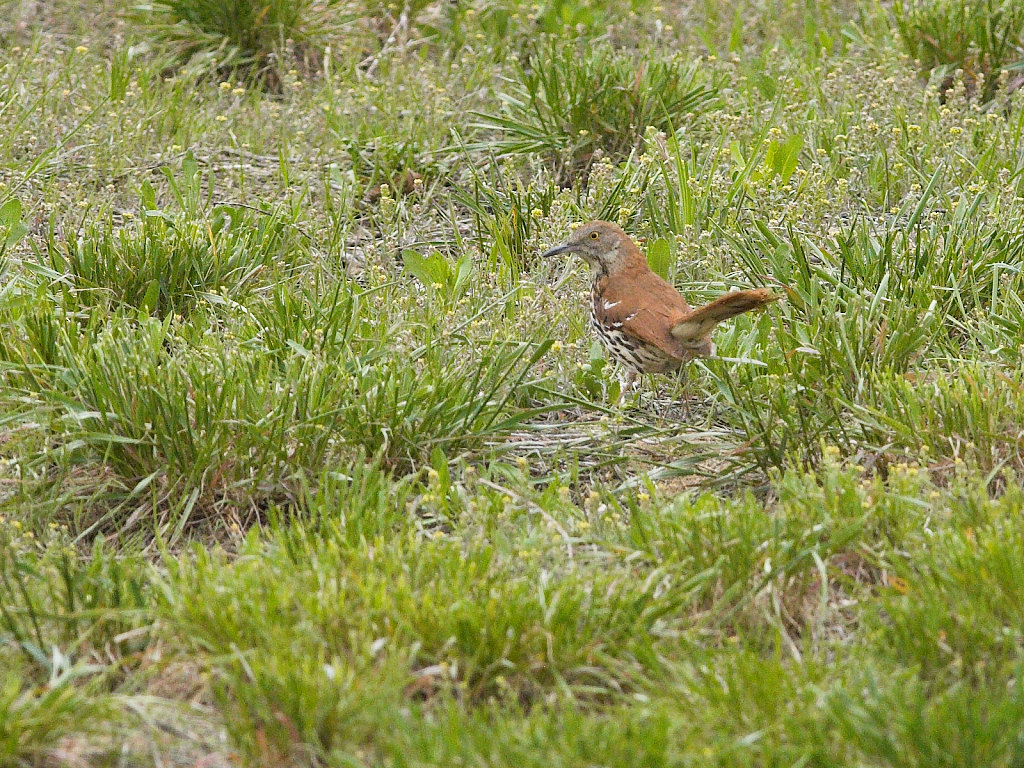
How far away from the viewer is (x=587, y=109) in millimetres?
6391

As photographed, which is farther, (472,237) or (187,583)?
(472,237)

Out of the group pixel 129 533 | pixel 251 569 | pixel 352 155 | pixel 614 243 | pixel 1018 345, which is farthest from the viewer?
pixel 352 155

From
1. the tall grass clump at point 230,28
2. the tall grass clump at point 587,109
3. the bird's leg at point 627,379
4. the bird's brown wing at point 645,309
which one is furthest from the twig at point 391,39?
the bird's leg at point 627,379

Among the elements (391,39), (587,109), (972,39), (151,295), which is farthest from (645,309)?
(391,39)

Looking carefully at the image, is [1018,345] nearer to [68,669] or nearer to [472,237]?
[472,237]

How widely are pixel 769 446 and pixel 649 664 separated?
1144 millimetres

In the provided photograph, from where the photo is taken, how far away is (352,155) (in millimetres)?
6449

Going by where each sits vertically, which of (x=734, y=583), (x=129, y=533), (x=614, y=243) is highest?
(x=614, y=243)

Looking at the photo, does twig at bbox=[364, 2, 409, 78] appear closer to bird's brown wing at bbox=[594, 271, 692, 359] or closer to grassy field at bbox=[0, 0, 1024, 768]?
grassy field at bbox=[0, 0, 1024, 768]

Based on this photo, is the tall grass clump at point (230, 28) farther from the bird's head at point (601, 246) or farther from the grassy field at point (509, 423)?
the bird's head at point (601, 246)

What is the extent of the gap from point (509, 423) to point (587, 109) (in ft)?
A: 8.63

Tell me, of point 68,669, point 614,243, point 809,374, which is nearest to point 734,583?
point 809,374

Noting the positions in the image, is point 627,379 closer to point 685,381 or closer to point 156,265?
point 685,381

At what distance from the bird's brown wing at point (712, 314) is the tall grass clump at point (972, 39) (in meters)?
3.10
